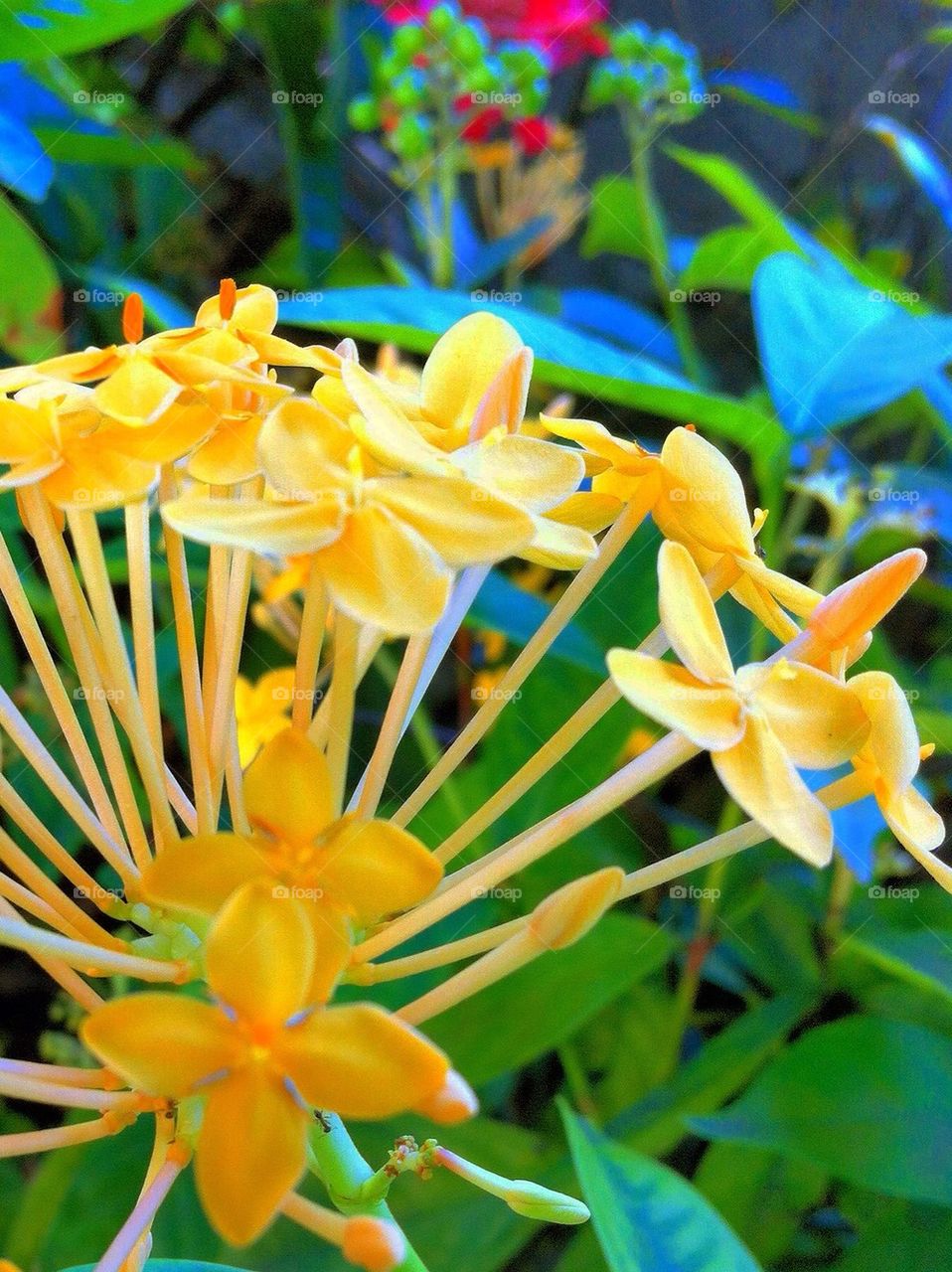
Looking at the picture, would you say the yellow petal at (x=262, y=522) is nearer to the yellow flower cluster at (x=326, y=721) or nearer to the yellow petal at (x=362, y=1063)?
the yellow flower cluster at (x=326, y=721)

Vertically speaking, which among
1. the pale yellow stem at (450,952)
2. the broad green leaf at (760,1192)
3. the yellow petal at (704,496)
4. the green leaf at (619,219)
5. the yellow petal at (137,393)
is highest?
the green leaf at (619,219)

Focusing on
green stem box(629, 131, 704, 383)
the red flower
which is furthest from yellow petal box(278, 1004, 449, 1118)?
the red flower

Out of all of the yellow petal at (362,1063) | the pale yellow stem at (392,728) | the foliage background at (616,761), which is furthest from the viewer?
the foliage background at (616,761)

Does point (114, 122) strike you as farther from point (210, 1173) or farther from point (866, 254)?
point (210, 1173)
